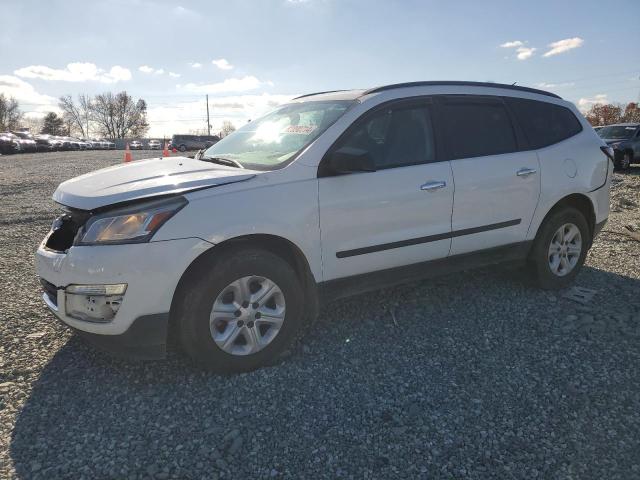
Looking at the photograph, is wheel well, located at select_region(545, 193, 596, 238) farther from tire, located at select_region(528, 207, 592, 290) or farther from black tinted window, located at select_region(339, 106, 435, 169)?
black tinted window, located at select_region(339, 106, 435, 169)

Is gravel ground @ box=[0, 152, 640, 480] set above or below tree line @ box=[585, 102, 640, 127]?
below

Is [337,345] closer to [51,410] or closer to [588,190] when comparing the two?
[51,410]

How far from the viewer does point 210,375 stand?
10.0 ft

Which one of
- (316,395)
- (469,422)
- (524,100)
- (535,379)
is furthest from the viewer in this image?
(524,100)

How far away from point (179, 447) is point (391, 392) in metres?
1.24

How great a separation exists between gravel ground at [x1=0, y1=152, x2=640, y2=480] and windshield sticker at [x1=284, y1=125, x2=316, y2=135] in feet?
4.88

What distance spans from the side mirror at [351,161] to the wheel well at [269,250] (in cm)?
59

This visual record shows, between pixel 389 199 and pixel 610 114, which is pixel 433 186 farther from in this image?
pixel 610 114

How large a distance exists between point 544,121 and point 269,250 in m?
2.94

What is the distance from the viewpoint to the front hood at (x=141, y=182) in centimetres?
280

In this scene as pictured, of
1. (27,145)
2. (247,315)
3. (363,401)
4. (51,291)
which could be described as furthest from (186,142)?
(363,401)

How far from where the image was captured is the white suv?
275 centimetres

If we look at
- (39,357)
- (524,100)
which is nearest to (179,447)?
(39,357)

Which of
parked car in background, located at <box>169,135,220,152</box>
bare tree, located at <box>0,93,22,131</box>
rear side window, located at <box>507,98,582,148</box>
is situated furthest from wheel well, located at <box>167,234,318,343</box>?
bare tree, located at <box>0,93,22,131</box>
